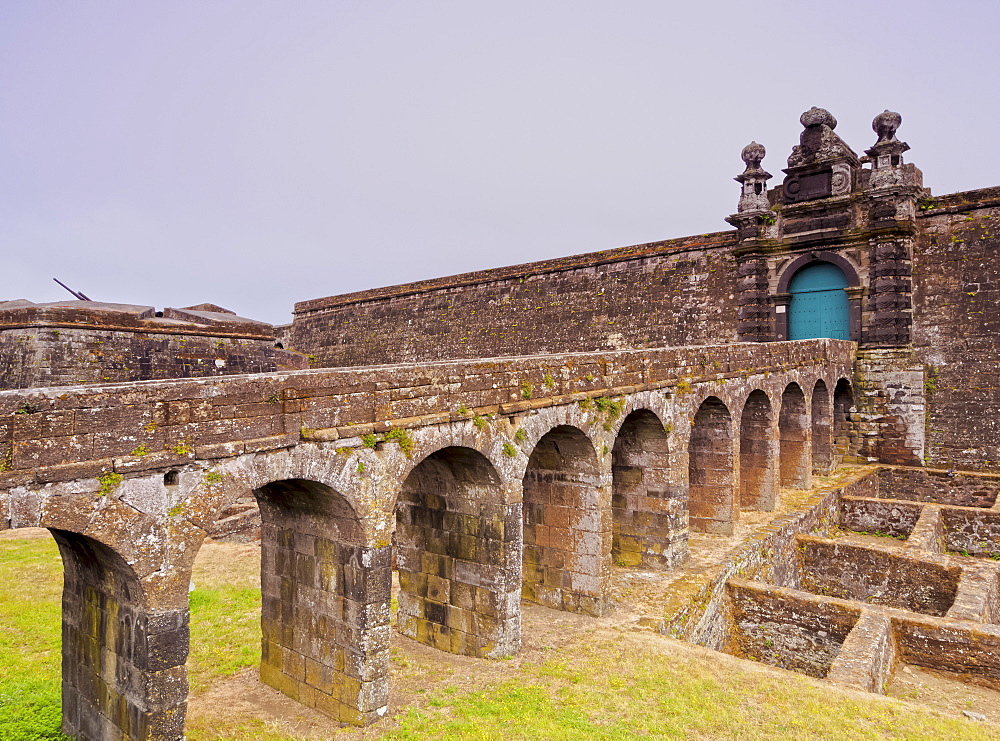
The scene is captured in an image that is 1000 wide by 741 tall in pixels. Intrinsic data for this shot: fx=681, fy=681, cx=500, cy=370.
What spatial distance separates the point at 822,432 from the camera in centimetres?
1602

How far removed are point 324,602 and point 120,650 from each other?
5.49ft

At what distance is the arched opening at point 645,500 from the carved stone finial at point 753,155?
10.8m

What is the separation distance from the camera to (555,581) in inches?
343

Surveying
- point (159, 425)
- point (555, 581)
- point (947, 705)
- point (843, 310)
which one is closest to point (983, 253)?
point (843, 310)

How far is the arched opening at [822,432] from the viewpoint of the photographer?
1587 centimetres

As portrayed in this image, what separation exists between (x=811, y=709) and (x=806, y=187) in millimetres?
14288

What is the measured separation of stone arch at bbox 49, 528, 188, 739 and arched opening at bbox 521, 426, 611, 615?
15.8 feet

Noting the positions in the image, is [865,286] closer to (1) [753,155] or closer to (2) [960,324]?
(2) [960,324]

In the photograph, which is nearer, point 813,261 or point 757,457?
point 757,457

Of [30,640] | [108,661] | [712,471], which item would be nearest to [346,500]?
[108,661]

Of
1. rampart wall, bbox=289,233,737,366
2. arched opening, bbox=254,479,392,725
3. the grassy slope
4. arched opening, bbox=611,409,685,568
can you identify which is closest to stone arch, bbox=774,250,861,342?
rampart wall, bbox=289,233,737,366

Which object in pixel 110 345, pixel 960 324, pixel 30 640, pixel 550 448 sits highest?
pixel 960 324

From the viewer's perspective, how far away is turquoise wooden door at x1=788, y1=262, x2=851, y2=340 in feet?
55.0

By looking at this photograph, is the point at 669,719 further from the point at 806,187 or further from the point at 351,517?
the point at 806,187
